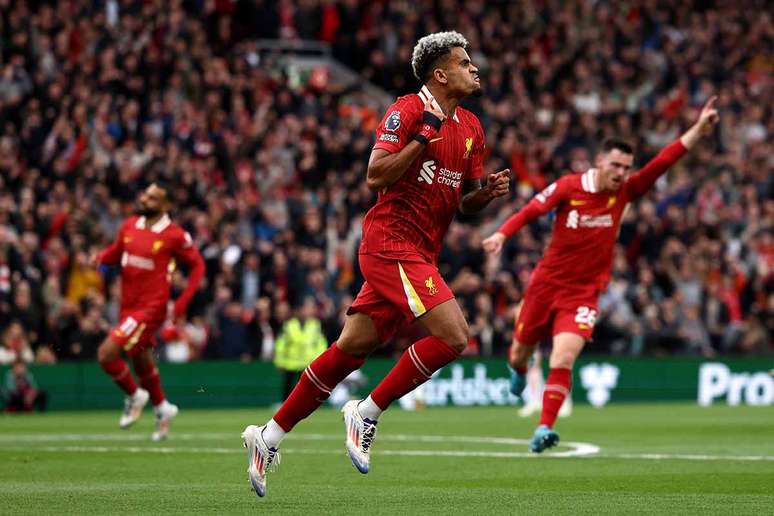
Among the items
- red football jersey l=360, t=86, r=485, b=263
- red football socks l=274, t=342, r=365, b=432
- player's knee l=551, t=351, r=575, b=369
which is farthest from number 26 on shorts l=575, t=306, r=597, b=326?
red football socks l=274, t=342, r=365, b=432

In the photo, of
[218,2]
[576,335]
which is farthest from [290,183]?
[576,335]

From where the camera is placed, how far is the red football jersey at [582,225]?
549 inches

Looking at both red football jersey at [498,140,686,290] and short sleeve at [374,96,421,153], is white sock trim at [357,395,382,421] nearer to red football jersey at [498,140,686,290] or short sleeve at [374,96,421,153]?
short sleeve at [374,96,421,153]

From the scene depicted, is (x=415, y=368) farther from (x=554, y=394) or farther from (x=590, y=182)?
(x=590, y=182)

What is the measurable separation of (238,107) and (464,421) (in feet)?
28.7

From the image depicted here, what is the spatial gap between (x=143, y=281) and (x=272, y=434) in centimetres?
730

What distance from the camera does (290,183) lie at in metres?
26.8

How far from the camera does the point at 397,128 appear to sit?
29.7 ft

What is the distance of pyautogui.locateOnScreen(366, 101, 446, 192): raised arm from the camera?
29.4 feet

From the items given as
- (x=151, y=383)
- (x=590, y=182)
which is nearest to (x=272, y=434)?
(x=590, y=182)

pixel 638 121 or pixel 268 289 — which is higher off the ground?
pixel 638 121

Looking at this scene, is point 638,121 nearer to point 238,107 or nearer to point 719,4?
point 719,4

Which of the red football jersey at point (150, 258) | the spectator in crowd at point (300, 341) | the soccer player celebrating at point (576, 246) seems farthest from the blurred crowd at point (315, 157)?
the soccer player celebrating at point (576, 246)

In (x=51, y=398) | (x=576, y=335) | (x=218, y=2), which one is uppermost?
(x=218, y=2)
